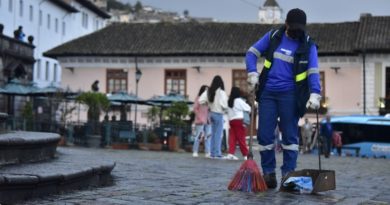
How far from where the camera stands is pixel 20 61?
3997 centimetres

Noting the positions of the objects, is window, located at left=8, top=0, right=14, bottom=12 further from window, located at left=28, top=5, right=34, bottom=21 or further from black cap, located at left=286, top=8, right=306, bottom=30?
black cap, located at left=286, top=8, right=306, bottom=30

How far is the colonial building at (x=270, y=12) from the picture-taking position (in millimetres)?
70500

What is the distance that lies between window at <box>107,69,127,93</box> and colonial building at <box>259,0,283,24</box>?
82.8 feet

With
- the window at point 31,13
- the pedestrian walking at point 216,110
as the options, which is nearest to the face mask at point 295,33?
the pedestrian walking at point 216,110

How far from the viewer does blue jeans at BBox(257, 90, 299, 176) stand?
776 cm

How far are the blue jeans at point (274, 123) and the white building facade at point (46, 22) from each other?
44090mm

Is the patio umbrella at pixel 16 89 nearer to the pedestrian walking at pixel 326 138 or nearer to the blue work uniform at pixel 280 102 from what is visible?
the pedestrian walking at pixel 326 138

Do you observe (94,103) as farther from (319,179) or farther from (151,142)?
(319,179)

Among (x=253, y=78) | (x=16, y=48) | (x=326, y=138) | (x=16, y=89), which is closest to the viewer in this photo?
(x=253, y=78)

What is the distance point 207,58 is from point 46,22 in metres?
17.9

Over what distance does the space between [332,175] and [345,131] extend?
30.3 meters

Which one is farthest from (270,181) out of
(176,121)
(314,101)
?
(176,121)

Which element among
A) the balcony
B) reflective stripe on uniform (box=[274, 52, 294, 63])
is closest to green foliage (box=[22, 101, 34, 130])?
the balcony

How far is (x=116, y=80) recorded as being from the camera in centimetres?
4884
